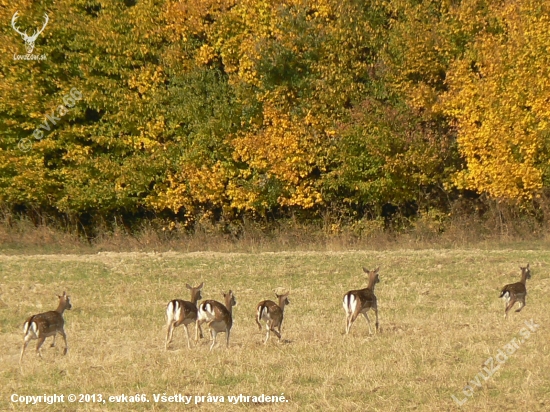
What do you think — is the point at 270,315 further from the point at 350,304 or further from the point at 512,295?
the point at 512,295

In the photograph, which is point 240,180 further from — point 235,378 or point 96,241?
point 235,378

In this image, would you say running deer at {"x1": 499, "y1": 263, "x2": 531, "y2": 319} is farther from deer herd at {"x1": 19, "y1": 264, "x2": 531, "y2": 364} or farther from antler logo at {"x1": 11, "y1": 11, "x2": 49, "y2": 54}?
antler logo at {"x1": 11, "y1": 11, "x2": 49, "y2": 54}

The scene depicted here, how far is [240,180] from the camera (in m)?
33.6

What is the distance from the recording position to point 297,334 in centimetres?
1700

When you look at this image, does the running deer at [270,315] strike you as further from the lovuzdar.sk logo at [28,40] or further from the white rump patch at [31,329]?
the lovuzdar.sk logo at [28,40]

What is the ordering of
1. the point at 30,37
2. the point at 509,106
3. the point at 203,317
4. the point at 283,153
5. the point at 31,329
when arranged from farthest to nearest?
the point at 30,37 → the point at 283,153 → the point at 509,106 → the point at 203,317 → the point at 31,329

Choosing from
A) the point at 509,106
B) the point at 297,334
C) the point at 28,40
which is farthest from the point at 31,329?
the point at 28,40

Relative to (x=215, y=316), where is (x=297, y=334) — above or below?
below

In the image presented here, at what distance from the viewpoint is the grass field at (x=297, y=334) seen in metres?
12.4

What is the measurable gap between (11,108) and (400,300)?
1739 centimetres

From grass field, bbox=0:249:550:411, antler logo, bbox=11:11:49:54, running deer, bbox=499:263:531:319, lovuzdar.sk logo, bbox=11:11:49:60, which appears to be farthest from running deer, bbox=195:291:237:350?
antler logo, bbox=11:11:49:54

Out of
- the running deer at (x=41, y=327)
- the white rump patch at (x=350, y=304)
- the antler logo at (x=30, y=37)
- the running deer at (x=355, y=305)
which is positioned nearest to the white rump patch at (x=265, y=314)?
the running deer at (x=355, y=305)

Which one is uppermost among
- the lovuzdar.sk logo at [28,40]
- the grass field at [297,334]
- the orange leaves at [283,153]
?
the lovuzdar.sk logo at [28,40]

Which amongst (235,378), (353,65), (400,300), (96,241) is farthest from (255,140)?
(235,378)
